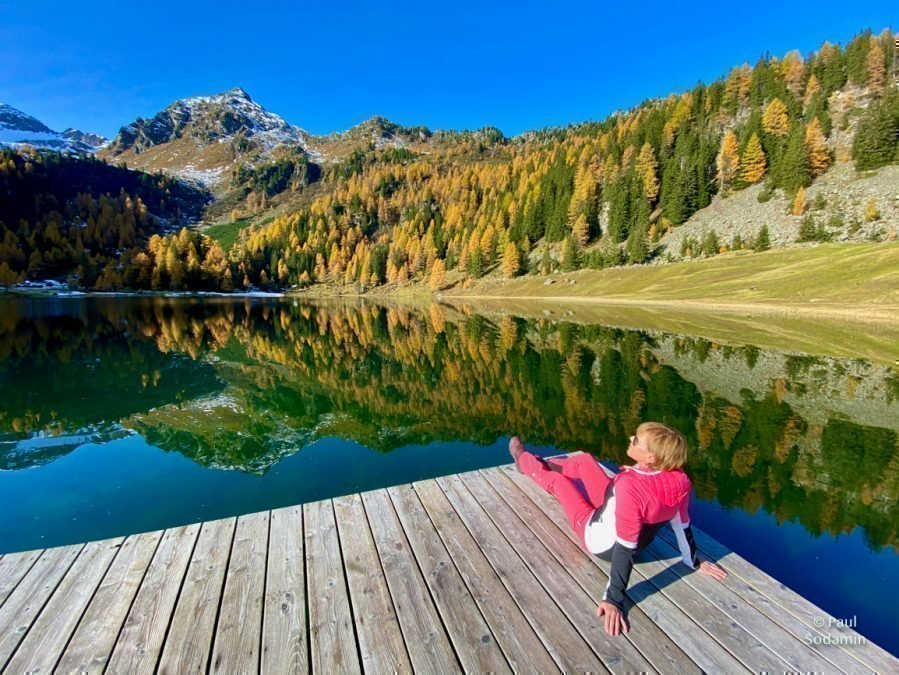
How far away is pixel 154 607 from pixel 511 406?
1365 centimetres

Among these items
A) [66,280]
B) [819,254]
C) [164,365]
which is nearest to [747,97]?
[819,254]

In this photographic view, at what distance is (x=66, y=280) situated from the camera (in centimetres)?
14788

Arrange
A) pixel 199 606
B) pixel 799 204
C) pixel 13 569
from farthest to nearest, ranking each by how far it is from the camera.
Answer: pixel 799 204 < pixel 13 569 < pixel 199 606

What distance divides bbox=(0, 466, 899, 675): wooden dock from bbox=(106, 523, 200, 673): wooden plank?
0.02m

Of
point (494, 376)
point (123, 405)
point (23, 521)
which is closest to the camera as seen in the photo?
point (23, 521)

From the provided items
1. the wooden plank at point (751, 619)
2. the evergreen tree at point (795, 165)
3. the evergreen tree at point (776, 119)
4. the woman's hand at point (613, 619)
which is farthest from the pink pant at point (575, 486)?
the evergreen tree at point (776, 119)

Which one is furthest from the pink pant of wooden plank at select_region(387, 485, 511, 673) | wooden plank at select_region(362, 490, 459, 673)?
wooden plank at select_region(362, 490, 459, 673)

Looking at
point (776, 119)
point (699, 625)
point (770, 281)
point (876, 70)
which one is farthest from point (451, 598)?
point (876, 70)

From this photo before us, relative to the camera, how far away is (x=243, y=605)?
4.67 metres

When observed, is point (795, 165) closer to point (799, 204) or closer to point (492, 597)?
point (799, 204)

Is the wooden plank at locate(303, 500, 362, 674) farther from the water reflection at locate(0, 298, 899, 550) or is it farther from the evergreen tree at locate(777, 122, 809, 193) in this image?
the evergreen tree at locate(777, 122, 809, 193)

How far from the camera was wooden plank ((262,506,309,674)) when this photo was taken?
3.97 metres

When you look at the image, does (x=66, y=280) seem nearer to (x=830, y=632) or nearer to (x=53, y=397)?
(x=53, y=397)

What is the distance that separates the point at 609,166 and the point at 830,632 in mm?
135884
